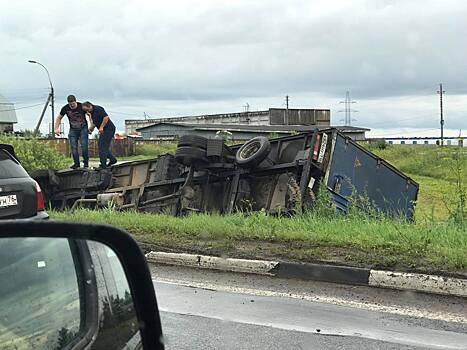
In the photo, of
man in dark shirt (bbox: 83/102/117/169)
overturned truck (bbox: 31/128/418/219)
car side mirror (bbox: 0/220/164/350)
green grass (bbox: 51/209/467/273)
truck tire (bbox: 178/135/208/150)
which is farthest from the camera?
man in dark shirt (bbox: 83/102/117/169)

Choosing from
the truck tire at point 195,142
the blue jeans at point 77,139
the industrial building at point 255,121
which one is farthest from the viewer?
the industrial building at point 255,121

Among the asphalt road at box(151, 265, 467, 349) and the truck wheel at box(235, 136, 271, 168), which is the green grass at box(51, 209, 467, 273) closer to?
the asphalt road at box(151, 265, 467, 349)

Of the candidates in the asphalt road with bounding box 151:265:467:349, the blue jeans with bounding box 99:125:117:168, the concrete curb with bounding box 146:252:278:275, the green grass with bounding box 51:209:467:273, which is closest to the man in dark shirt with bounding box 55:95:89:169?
the blue jeans with bounding box 99:125:117:168

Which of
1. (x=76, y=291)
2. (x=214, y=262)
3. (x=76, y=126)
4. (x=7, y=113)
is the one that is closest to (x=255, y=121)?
(x=7, y=113)

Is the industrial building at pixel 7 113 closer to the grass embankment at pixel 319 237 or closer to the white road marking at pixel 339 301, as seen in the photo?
the grass embankment at pixel 319 237

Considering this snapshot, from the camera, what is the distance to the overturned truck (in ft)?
36.6

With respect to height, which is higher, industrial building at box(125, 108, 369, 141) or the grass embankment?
industrial building at box(125, 108, 369, 141)

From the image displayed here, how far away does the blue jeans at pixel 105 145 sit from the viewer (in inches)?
527

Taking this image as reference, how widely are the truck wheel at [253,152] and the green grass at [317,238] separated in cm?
133

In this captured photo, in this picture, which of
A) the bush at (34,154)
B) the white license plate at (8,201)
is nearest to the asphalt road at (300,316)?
the white license plate at (8,201)

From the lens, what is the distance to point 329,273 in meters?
6.97

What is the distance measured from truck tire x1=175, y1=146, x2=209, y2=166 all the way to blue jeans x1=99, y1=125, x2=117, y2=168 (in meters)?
2.47

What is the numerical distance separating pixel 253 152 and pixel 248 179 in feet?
1.69

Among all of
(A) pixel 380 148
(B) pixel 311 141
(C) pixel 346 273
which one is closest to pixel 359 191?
(B) pixel 311 141
